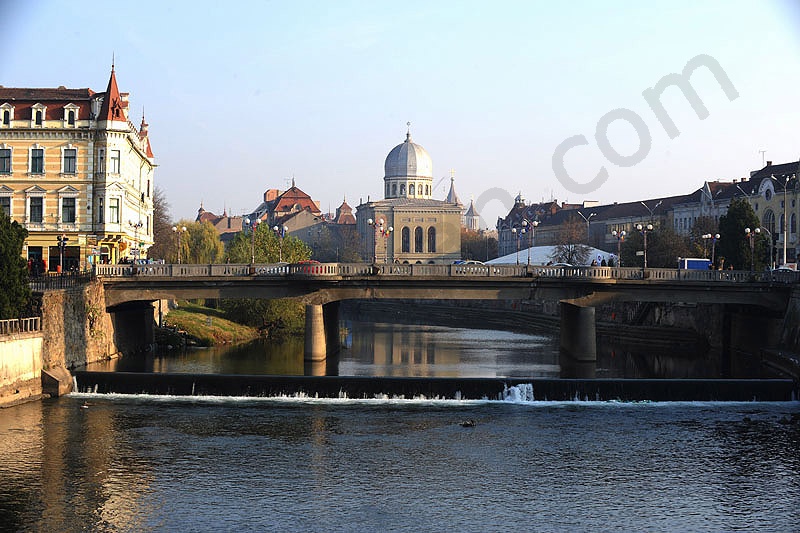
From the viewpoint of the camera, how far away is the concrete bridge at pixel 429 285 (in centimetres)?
7981

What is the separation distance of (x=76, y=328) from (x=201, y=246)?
65.0 m

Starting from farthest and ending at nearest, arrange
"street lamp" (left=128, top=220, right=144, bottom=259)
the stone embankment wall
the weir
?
"street lamp" (left=128, top=220, right=144, bottom=259)
the weir
the stone embankment wall

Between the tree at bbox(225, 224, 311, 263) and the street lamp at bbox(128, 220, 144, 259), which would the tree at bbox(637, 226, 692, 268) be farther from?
the street lamp at bbox(128, 220, 144, 259)

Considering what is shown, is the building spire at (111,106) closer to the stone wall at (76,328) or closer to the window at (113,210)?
the window at (113,210)

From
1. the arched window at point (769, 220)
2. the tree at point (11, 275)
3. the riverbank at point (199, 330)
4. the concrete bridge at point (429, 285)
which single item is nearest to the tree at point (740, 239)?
the arched window at point (769, 220)

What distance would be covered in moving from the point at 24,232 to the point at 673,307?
214 feet

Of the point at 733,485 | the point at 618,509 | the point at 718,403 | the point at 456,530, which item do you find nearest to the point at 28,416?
the point at 456,530

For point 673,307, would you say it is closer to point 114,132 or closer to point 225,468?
point 114,132

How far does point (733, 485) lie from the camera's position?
148ft

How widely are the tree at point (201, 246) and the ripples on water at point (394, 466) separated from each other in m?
70.4

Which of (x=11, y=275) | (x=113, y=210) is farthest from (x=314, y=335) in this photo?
(x=11, y=275)

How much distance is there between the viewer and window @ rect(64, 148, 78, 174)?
88.4 meters

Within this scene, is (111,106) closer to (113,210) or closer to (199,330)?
(113,210)

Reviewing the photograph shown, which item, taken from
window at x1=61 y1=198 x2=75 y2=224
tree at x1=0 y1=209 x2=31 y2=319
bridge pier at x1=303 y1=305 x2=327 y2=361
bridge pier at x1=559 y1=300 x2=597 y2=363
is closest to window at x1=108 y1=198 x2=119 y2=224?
window at x1=61 y1=198 x2=75 y2=224
